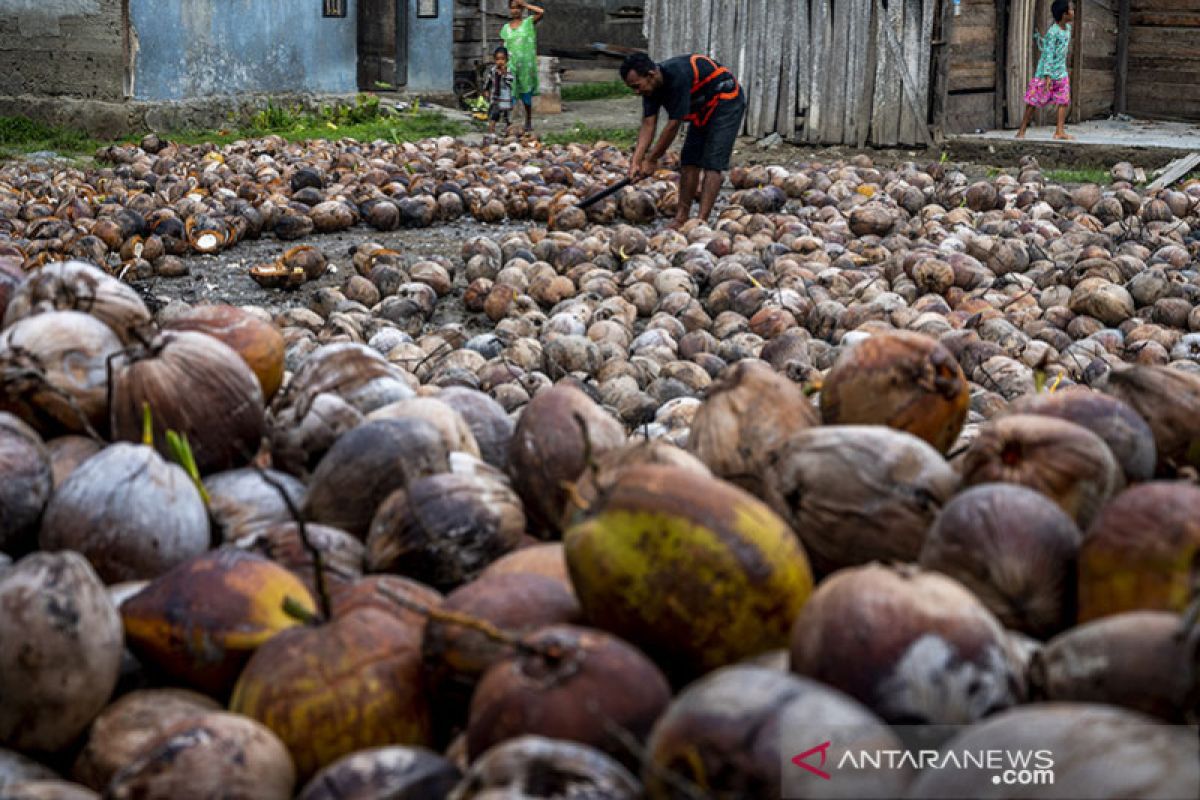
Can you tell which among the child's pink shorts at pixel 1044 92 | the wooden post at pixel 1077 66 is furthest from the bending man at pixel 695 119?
the wooden post at pixel 1077 66

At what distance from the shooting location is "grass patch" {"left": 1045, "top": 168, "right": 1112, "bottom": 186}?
12078 mm

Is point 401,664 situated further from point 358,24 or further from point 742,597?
point 358,24

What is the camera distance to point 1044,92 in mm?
14289

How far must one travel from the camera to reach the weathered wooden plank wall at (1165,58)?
1708cm

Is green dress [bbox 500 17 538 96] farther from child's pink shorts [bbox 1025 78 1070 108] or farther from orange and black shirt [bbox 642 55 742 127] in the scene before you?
orange and black shirt [bbox 642 55 742 127]

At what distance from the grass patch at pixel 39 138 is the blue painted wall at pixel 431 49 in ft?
18.8

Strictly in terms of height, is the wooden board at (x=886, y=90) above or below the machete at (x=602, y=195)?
above

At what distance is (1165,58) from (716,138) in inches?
402

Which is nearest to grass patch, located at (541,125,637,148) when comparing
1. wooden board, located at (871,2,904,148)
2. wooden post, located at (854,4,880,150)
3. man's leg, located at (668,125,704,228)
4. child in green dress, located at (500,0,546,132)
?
child in green dress, located at (500,0,546,132)

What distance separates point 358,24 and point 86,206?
933 cm

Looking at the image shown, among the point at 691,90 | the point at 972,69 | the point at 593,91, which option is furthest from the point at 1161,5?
the point at 691,90

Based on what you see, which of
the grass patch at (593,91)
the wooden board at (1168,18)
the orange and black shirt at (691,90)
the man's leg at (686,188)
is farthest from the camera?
the grass patch at (593,91)

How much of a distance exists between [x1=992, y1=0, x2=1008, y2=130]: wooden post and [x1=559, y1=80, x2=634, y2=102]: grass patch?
8.71 m

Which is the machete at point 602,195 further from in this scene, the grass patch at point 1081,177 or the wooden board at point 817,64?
the grass patch at point 1081,177
